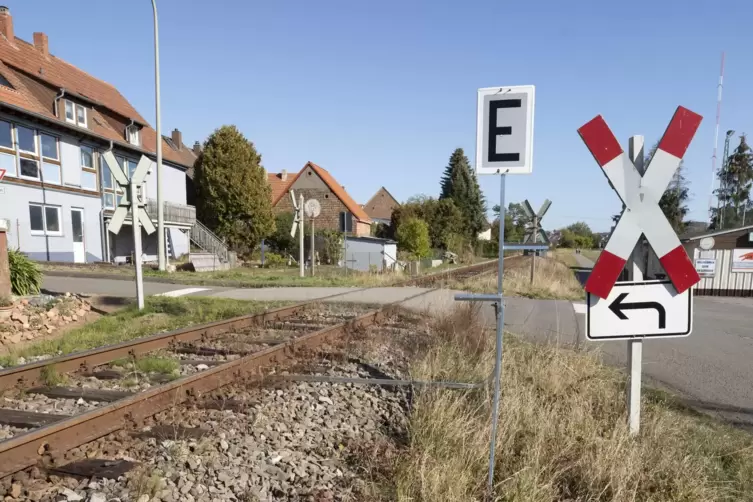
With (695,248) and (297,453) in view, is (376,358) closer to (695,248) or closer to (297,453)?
(297,453)

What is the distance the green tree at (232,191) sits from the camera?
3325 cm

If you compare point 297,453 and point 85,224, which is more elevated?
point 85,224

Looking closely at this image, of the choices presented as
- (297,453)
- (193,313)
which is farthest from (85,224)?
(297,453)

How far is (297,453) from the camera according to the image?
3.28 meters

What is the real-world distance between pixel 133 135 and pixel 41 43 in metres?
7.21

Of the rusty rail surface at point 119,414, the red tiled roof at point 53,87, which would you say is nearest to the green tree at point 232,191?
the red tiled roof at point 53,87

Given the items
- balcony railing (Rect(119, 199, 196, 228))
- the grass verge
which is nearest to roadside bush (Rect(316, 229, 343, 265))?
balcony railing (Rect(119, 199, 196, 228))

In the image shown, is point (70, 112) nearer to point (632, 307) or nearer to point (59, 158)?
point (59, 158)

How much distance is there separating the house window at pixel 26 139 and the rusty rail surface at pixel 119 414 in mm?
21982

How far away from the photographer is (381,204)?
8594 centimetres

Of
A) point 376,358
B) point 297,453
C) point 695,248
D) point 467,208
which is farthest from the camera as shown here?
point 467,208

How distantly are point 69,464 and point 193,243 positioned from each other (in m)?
31.6

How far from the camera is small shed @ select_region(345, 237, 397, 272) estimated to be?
2985 centimetres

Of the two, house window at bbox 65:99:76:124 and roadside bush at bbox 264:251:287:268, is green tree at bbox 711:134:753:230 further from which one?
house window at bbox 65:99:76:124
